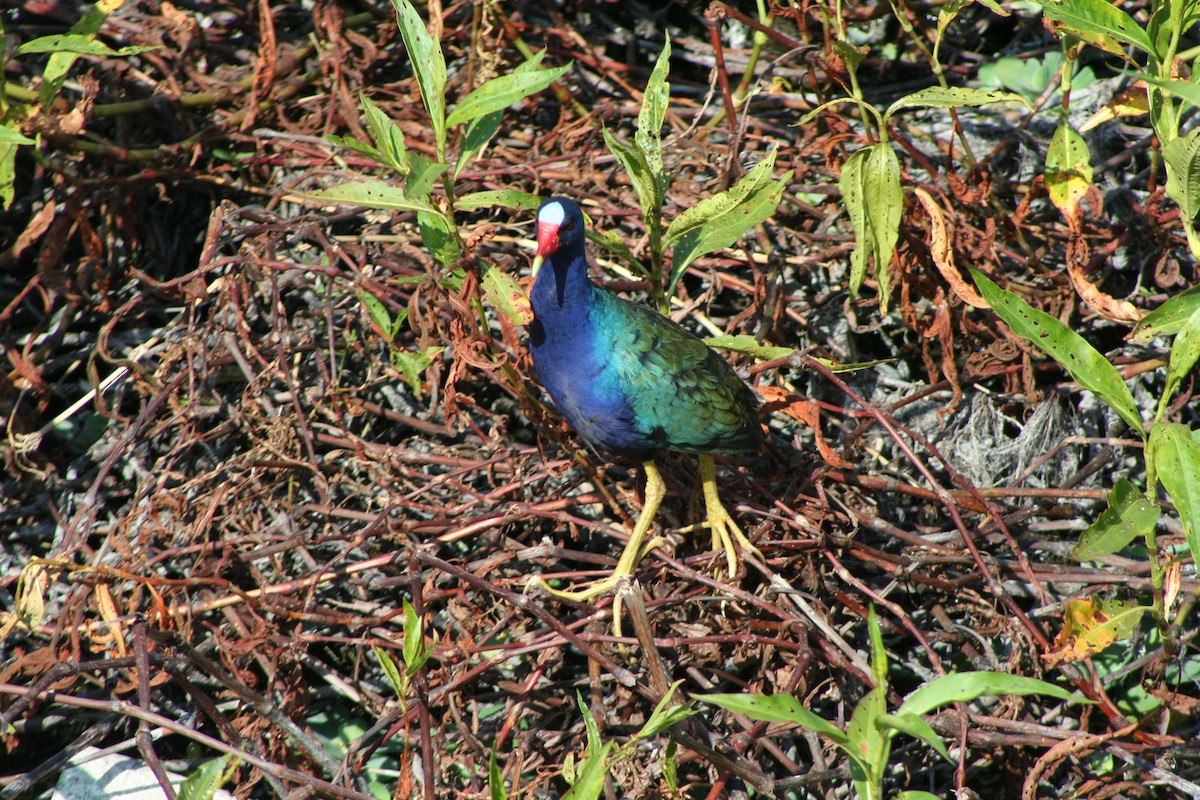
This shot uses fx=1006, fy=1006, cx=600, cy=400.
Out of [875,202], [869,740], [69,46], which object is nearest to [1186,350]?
[875,202]

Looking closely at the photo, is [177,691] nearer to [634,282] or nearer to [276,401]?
[276,401]

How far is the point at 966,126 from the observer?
3.50 m

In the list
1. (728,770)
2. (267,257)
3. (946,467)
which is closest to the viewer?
(728,770)

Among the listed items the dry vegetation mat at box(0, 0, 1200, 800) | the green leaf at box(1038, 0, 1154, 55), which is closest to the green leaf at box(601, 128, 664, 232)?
the dry vegetation mat at box(0, 0, 1200, 800)

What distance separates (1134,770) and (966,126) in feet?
7.06

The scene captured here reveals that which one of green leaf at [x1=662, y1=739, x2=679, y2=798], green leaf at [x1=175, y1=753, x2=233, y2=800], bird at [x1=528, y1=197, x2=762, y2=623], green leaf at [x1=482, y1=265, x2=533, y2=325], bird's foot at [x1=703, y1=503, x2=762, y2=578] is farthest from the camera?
bird's foot at [x1=703, y1=503, x2=762, y2=578]

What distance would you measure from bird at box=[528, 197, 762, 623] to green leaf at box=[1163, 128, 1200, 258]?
1.18m

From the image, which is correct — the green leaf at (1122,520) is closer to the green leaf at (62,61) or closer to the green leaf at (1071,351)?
the green leaf at (1071,351)

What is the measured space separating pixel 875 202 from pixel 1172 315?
748mm

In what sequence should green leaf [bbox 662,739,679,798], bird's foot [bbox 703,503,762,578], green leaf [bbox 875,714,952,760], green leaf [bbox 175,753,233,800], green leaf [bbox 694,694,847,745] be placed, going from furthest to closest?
bird's foot [bbox 703,503,762,578]
green leaf [bbox 662,739,679,798]
green leaf [bbox 175,753,233,800]
green leaf [bbox 694,694,847,745]
green leaf [bbox 875,714,952,760]

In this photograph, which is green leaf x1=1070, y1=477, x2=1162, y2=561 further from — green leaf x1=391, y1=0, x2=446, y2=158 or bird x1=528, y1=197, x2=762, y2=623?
green leaf x1=391, y1=0, x2=446, y2=158

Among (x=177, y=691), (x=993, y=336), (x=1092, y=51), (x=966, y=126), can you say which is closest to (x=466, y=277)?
Result: (x=177, y=691)

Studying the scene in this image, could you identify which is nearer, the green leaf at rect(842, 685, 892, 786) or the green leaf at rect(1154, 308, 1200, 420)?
the green leaf at rect(842, 685, 892, 786)

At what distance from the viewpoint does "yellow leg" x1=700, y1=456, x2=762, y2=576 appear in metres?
2.77
